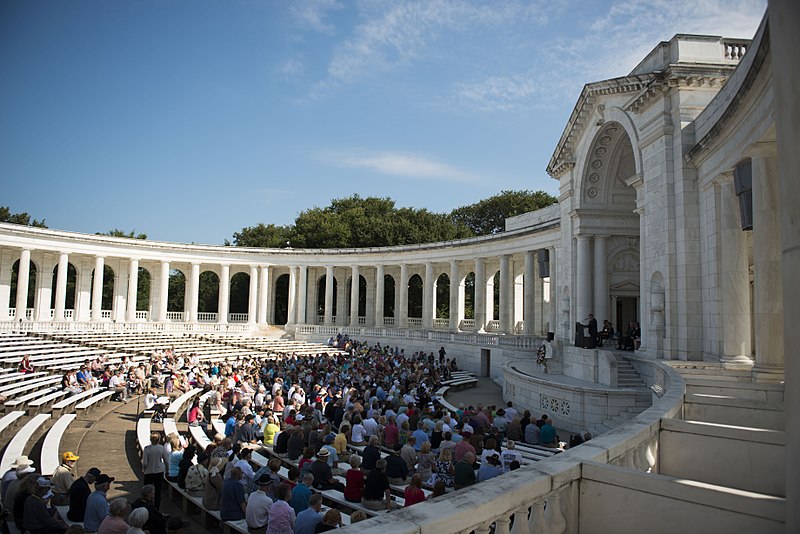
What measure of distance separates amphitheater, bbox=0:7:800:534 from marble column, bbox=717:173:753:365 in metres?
0.07

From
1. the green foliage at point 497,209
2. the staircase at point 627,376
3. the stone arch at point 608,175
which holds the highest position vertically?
Result: the green foliage at point 497,209

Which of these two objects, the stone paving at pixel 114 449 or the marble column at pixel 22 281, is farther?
the marble column at pixel 22 281

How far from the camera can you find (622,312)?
35406mm

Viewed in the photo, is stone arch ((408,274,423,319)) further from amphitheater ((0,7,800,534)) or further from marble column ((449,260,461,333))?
marble column ((449,260,461,333))

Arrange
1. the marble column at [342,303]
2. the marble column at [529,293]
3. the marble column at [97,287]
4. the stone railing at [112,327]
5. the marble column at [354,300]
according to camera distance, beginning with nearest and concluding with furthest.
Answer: the stone railing at [112,327], the marble column at [529,293], the marble column at [97,287], the marble column at [354,300], the marble column at [342,303]

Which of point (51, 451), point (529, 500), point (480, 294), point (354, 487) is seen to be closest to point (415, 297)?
point (480, 294)

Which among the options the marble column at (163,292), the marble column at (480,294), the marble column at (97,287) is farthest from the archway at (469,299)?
the marble column at (97,287)

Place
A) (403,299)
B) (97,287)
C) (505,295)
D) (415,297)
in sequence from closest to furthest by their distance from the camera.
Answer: (505,295) < (97,287) < (403,299) < (415,297)

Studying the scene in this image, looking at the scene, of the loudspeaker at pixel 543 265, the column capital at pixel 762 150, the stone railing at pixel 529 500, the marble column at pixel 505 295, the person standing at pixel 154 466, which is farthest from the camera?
the marble column at pixel 505 295

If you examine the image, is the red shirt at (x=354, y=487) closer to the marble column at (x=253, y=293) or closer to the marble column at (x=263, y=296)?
the marble column at (x=253, y=293)

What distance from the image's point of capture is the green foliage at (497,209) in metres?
82.8

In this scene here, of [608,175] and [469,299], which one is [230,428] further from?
[469,299]

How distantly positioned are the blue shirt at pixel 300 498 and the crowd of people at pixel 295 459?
20 millimetres

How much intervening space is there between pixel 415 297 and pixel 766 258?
67.3m
